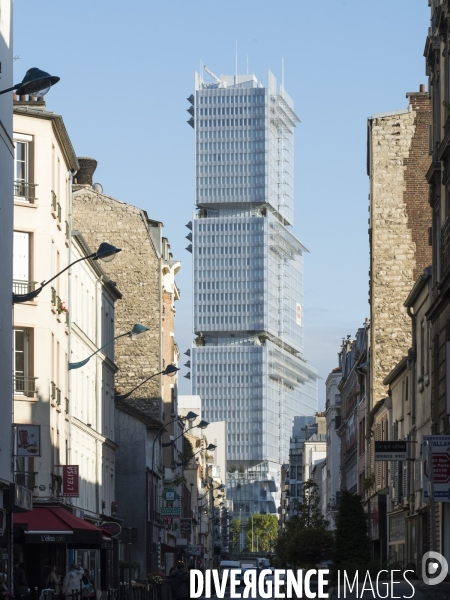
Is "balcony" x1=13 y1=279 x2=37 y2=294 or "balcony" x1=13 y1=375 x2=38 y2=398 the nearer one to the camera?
"balcony" x1=13 y1=279 x2=37 y2=294

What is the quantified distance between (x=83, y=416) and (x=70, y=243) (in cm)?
850

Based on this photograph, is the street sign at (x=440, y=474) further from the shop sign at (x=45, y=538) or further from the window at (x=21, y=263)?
the window at (x=21, y=263)

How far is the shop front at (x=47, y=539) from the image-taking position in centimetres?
3603

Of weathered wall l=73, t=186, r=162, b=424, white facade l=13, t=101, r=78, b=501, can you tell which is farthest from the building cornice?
weathered wall l=73, t=186, r=162, b=424

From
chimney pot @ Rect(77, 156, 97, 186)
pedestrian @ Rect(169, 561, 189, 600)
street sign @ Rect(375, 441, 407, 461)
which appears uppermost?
chimney pot @ Rect(77, 156, 97, 186)

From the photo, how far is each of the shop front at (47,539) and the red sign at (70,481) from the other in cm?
56

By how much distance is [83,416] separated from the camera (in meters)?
51.0

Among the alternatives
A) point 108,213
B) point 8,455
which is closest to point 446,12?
point 8,455

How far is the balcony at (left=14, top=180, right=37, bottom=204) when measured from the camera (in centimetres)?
4050

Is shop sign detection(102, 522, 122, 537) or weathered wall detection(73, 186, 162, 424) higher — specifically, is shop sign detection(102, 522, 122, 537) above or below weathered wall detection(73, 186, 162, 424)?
below

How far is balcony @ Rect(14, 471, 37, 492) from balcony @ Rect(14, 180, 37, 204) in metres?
8.56

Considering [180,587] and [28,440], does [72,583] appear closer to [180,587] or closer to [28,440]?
[28,440]

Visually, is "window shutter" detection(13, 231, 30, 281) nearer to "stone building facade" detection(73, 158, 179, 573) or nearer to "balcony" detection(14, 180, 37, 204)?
"balcony" detection(14, 180, 37, 204)

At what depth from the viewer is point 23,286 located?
40.1 meters
